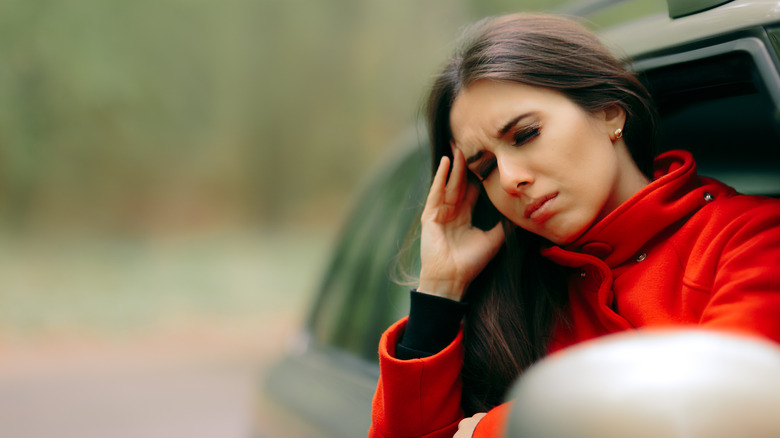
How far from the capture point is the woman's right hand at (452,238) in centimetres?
180

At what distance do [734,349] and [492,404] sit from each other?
1030 mm

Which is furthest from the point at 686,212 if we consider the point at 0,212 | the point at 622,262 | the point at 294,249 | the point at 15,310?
the point at 0,212

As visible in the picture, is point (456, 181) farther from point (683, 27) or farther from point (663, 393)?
point (663, 393)

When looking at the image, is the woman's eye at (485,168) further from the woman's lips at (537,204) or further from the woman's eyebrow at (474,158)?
the woman's lips at (537,204)

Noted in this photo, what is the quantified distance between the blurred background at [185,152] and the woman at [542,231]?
903 centimetres

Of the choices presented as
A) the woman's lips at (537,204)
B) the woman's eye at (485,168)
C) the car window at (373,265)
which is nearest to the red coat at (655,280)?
the woman's lips at (537,204)

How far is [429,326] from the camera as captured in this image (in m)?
1.72

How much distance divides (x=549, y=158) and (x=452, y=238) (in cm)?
47

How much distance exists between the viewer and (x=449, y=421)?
1708 mm

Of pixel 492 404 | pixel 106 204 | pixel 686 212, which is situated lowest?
pixel 106 204

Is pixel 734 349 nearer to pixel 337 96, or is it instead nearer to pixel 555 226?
pixel 555 226

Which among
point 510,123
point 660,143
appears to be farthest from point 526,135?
point 660,143

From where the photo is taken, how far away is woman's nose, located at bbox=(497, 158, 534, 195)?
1.53m

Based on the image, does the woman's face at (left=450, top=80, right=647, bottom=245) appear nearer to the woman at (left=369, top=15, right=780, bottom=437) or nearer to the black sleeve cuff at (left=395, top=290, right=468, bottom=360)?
the woman at (left=369, top=15, right=780, bottom=437)
